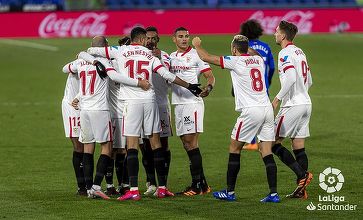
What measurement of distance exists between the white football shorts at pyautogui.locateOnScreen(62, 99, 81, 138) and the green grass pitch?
0.85 m

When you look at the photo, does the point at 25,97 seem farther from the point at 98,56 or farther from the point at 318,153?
the point at 98,56

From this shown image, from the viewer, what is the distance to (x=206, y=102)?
83.4ft

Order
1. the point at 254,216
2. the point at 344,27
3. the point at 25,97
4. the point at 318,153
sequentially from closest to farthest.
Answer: the point at 254,216
the point at 318,153
the point at 25,97
the point at 344,27

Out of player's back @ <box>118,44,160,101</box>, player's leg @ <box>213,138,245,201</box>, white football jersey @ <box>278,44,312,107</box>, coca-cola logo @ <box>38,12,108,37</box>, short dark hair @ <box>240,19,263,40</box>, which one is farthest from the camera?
coca-cola logo @ <box>38,12,108,37</box>

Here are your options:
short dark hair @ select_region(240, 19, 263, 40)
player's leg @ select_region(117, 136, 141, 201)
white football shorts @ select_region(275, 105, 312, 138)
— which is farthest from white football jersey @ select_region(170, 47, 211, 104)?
short dark hair @ select_region(240, 19, 263, 40)

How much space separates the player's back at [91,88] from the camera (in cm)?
1323

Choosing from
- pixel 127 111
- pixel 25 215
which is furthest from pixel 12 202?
pixel 127 111

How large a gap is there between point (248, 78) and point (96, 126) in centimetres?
217

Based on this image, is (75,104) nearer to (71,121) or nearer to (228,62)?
(71,121)

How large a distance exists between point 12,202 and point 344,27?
2963 cm

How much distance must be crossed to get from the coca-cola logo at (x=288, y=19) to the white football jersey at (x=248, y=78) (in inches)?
1037

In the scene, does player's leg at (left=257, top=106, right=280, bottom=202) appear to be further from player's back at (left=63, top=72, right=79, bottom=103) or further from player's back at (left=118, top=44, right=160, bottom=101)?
player's back at (left=63, top=72, right=79, bottom=103)

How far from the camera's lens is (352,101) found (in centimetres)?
2475

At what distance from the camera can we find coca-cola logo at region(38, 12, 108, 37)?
131 feet
